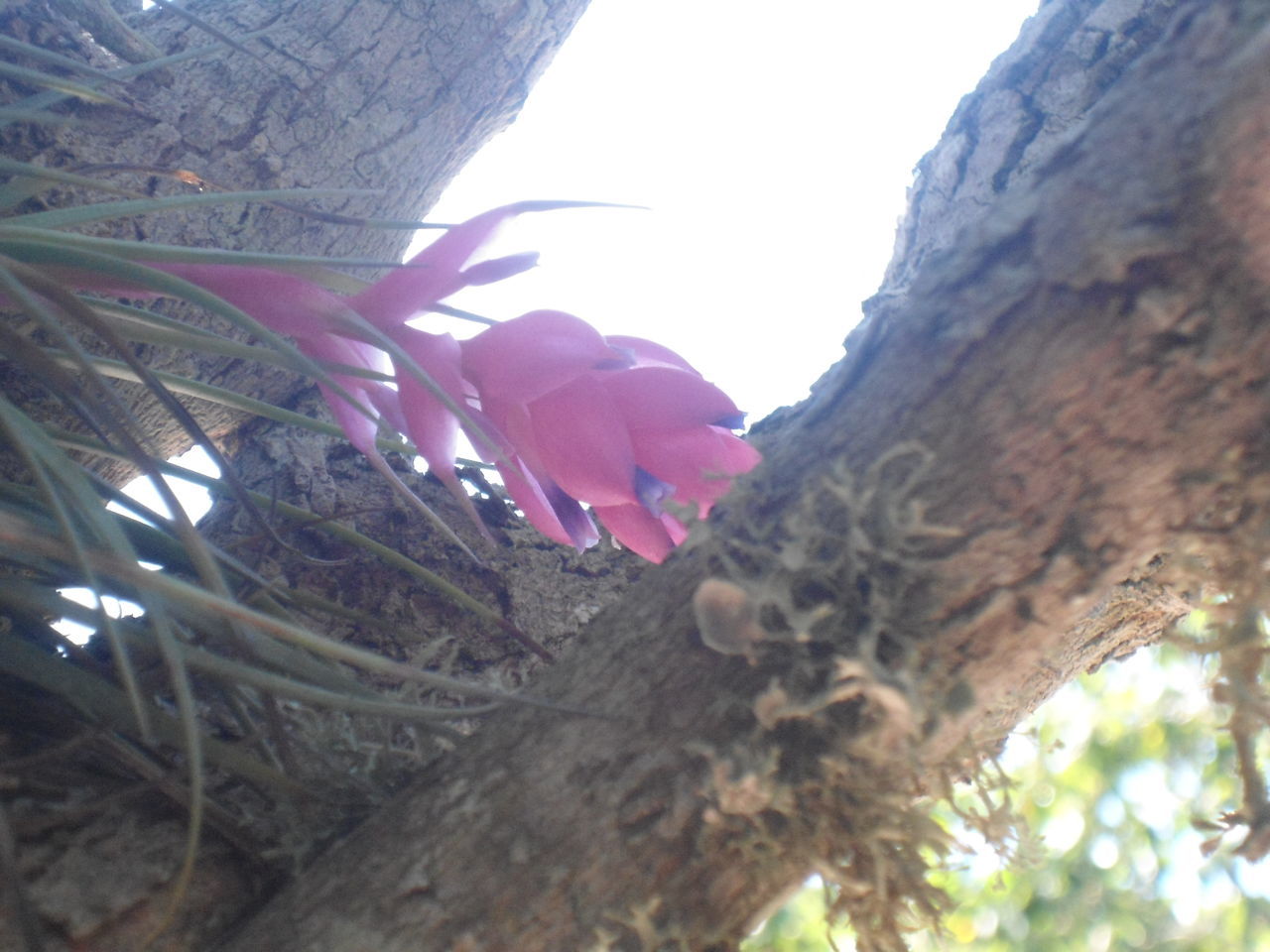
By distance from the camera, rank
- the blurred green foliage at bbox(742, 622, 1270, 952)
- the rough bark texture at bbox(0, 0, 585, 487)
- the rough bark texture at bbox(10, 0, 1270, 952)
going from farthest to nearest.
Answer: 1. the blurred green foliage at bbox(742, 622, 1270, 952)
2. the rough bark texture at bbox(0, 0, 585, 487)
3. the rough bark texture at bbox(10, 0, 1270, 952)

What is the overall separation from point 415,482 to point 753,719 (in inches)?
23.0

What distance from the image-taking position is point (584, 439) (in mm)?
551

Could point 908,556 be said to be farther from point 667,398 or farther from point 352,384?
point 352,384

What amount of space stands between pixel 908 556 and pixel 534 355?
25 centimetres

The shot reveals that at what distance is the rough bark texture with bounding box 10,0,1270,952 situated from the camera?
34cm

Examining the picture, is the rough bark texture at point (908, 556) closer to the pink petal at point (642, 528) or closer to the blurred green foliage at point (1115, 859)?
the pink petal at point (642, 528)

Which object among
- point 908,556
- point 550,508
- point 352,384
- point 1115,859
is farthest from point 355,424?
point 1115,859

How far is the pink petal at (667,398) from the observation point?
549mm

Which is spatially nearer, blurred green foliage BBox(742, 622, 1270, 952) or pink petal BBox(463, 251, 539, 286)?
pink petal BBox(463, 251, 539, 286)

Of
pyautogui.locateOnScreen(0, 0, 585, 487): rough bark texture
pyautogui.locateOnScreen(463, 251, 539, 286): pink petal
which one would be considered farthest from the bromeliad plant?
pyautogui.locateOnScreen(0, 0, 585, 487): rough bark texture

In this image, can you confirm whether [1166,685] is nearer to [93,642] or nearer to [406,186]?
[406,186]

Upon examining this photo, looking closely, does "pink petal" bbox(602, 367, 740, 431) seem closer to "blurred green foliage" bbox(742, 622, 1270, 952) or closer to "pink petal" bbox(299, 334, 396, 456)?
"pink petal" bbox(299, 334, 396, 456)

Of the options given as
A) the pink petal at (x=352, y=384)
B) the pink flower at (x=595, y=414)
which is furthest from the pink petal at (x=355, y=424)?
the pink flower at (x=595, y=414)

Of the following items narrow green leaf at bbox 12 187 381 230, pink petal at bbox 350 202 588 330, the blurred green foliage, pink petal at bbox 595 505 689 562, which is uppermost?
narrow green leaf at bbox 12 187 381 230
